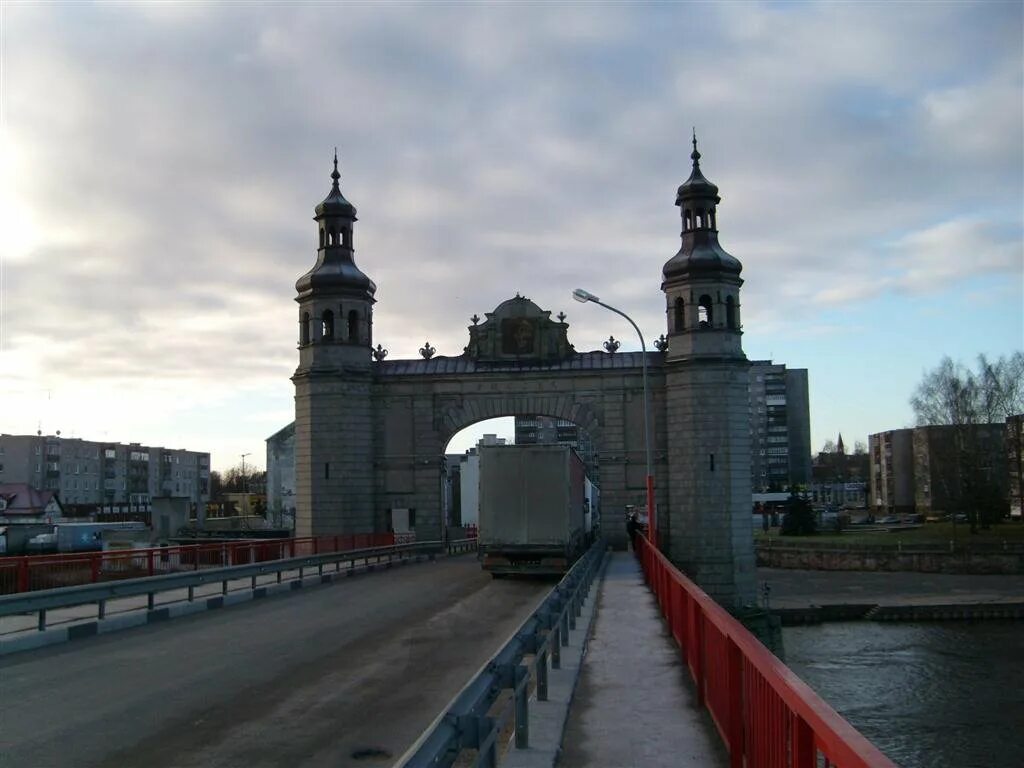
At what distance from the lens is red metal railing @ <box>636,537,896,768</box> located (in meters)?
3.97

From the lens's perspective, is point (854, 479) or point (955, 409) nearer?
point (955, 409)

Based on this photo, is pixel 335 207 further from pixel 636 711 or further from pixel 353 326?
pixel 636 711

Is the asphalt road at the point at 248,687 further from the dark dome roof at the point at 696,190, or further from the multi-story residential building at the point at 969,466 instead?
the multi-story residential building at the point at 969,466

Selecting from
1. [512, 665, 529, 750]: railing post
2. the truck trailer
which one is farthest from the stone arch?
[512, 665, 529, 750]: railing post

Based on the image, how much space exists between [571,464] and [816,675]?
1936 centimetres

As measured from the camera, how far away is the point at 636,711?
9398mm

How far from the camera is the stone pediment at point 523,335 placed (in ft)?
142

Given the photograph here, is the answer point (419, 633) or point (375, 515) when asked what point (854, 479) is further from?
point (419, 633)

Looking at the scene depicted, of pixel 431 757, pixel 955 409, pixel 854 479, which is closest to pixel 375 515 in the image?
pixel 431 757

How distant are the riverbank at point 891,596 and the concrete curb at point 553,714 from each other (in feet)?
137

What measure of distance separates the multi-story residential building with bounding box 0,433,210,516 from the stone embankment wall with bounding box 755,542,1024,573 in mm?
57893

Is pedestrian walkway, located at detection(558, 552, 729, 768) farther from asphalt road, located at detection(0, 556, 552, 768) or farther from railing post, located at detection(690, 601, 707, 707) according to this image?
asphalt road, located at detection(0, 556, 552, 768)

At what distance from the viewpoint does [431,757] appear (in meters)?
5.19

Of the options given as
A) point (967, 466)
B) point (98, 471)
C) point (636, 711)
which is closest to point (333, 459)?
point (636, 711)
